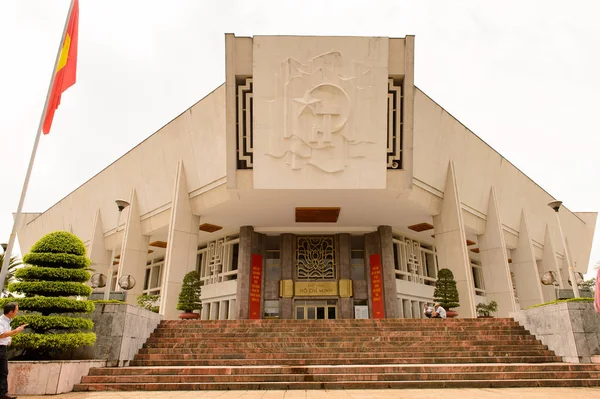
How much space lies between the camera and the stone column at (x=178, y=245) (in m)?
19.7

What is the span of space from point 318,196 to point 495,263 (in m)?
11.6

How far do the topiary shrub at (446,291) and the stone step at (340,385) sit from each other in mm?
10081

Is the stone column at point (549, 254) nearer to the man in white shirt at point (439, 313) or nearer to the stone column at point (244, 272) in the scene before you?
the man in white shirt at point (439, 313)

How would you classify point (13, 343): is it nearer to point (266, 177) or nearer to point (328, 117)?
point (266, 177)

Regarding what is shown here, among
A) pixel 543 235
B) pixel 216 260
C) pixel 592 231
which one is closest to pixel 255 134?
pixel 216 260

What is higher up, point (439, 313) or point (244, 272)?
point (244, 272)

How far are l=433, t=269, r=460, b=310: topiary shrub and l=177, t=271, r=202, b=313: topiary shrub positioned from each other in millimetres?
10757

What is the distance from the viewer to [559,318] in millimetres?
11031

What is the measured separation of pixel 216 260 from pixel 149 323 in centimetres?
1412

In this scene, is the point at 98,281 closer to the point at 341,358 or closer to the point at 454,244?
the point at 341,358

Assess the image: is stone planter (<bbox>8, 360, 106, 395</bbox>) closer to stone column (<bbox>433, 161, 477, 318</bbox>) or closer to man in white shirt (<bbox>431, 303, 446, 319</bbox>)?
man in white shirt (<bbox>431, 303, 446, 319</bbox>)

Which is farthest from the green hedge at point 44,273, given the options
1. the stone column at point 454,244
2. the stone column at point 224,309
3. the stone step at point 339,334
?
the stone column at point 454,244

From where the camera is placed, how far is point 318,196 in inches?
763

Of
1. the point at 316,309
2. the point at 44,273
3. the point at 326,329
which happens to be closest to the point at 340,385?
the point at 326,329
